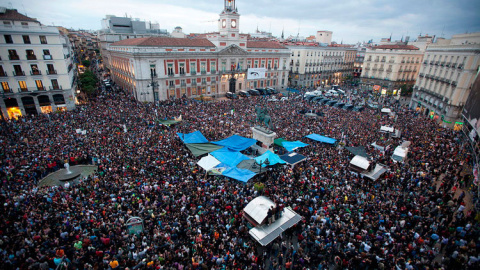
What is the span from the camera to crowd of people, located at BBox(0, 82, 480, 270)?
10766 mm

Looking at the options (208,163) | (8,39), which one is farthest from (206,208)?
(8,39)

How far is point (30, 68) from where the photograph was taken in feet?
101

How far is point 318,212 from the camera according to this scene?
1372cm

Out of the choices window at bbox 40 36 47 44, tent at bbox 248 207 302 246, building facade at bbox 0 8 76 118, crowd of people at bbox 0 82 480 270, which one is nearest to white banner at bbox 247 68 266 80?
crowd of people at bbox 0 82 480 270

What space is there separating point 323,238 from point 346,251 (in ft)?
3.89

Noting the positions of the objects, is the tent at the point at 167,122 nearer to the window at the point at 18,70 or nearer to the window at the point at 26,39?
the window at the point at 18,70

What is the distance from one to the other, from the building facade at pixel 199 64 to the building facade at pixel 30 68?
10432 mm

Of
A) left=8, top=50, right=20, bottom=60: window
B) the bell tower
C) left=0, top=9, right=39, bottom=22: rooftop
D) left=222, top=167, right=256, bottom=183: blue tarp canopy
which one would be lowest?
left=222, top=167, right=256, bottom=183: blue tarp canopy

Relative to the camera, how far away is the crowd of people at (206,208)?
35.3 feet

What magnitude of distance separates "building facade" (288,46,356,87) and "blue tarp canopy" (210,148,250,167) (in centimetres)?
4801

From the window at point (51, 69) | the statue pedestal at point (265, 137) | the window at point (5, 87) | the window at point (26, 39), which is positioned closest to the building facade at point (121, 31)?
the window at point (51, 69)

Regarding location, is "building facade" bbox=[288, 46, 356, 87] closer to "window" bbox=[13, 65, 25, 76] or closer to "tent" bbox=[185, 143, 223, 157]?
"tent" bbox=[185, 143, 223, 157]

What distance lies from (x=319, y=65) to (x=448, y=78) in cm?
3565

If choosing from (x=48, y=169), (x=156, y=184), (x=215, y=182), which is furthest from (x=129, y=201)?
(x=48, y=169)
